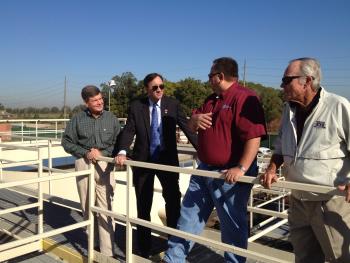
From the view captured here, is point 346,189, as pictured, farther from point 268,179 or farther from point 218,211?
point 218,211

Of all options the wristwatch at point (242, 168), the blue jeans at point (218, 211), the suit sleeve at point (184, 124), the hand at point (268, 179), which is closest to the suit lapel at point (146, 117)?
the suit sleeve at point (184, 124)

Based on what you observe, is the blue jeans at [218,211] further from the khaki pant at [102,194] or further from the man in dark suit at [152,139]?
the khaki pant at [102,194]

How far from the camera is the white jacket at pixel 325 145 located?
7.16ft

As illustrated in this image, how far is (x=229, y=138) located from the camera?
279cm

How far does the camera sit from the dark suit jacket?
147 inches

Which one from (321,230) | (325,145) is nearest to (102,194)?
(321,230)

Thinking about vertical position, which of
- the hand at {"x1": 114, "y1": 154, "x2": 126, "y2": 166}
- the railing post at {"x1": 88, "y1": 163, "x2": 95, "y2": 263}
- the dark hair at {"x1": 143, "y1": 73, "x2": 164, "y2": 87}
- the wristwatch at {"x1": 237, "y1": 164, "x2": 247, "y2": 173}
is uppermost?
the dark hair at {"x1": 143, "y1": 73, "x2": 164, "y2": 87}

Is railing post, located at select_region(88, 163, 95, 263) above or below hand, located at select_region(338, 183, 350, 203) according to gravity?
below

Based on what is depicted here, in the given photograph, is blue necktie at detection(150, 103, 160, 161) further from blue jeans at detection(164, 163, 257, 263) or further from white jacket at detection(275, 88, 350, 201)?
white jacket at detection(275, 88, 350, 201)

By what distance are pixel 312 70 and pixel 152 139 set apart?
188cm

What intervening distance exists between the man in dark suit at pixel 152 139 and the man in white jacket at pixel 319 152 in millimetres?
1516

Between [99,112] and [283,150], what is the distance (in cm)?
208

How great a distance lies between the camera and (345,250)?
7.29 ft

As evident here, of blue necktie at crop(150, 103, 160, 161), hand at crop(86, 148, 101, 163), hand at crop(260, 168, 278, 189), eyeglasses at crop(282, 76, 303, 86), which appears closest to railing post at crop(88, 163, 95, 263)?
hand at crop(86, 148, 101, 163)
